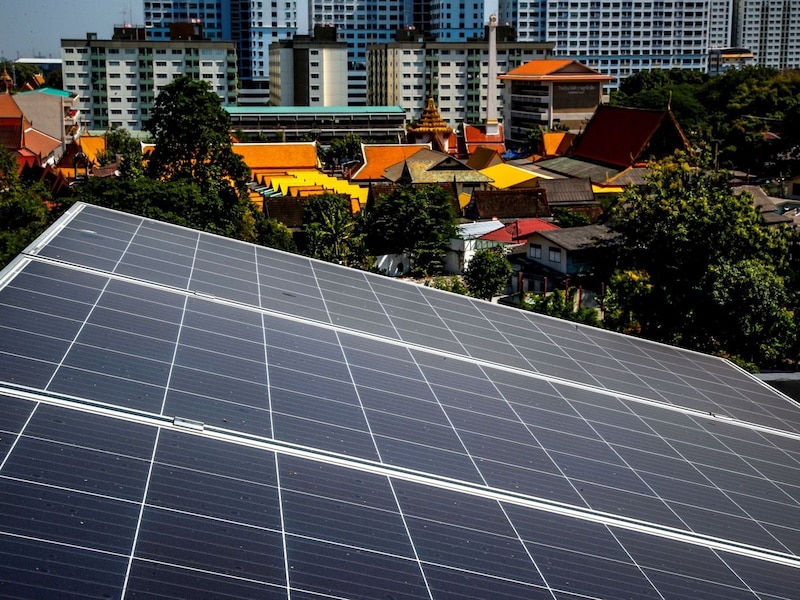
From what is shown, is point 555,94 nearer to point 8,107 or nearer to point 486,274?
point 8,107

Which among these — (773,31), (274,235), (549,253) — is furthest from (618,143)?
(773,31)

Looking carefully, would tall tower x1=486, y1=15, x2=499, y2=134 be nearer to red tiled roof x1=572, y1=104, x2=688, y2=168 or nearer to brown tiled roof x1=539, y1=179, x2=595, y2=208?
red tiled roof x1=572, y1=104, x2=688, y2=168

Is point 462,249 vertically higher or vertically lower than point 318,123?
lower

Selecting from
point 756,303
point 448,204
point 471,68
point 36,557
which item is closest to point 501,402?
point 36,557

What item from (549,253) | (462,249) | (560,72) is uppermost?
(560,72)

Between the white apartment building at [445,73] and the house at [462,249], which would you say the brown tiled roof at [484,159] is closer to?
the house at [462,249]

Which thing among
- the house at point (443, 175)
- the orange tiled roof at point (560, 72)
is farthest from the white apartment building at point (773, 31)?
the house at point (443, 175)
